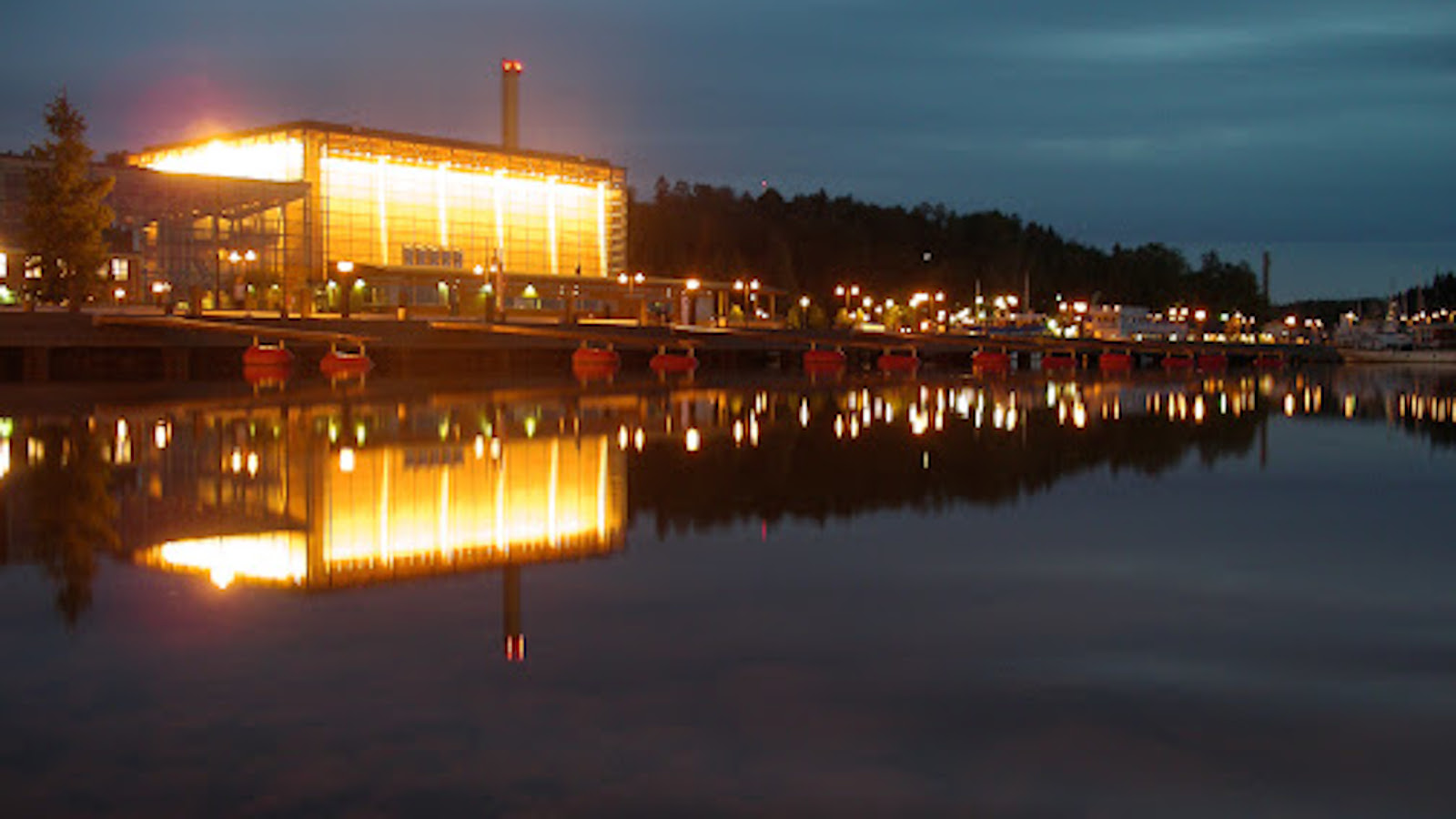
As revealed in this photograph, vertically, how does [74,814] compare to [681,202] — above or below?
below

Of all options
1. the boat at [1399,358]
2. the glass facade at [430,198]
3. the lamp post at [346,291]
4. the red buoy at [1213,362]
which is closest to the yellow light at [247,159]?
the glass facade at [430,198]

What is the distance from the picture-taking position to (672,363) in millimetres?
67375

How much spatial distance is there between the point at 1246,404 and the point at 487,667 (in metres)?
41.0

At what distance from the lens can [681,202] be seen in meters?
199

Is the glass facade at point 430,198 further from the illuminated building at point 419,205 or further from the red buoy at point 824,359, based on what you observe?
the red buoy at point 824,359

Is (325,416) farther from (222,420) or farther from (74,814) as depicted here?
(74,814)

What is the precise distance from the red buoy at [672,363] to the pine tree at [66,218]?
23.0 m

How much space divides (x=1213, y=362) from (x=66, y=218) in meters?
71.6

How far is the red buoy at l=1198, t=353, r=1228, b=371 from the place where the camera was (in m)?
100

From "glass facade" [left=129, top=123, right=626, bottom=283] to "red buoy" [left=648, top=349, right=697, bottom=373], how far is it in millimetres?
33321

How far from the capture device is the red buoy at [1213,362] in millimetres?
100500

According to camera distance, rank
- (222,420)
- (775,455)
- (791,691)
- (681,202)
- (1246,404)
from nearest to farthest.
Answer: (791,691), (775,455), (222,420), (1246,404), (681,202)

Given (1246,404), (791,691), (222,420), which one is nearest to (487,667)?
(791,691)

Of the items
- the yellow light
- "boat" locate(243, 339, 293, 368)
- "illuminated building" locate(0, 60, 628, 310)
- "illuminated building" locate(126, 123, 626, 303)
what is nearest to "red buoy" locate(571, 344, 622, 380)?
"boat" locate(243, 339, 293, 368)
